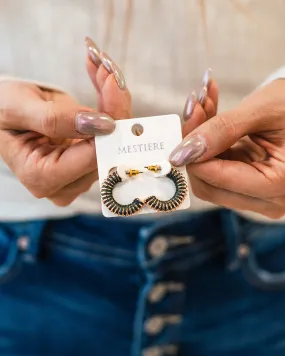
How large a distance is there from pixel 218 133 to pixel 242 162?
0.05 meters

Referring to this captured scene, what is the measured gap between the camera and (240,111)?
412mm

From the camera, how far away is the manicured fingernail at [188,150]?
395 millimetres

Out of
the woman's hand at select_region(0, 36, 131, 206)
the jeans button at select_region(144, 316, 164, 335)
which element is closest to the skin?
the woman's hand at select_region(0, 36, 131, 206)

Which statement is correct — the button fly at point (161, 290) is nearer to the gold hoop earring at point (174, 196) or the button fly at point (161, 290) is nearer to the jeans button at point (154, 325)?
the jeans button at point (154, 325)

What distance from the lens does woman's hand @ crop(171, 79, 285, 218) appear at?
0.40 meters

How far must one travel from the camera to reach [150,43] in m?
0.53

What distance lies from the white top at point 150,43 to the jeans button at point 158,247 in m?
0.15

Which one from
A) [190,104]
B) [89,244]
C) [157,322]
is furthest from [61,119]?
[157,322]

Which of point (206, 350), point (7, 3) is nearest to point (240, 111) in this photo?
point (7, 3)

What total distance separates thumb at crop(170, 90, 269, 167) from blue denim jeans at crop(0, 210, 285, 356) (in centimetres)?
18

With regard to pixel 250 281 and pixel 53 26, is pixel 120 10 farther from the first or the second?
pixel 250 281

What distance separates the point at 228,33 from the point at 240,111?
0.52ft

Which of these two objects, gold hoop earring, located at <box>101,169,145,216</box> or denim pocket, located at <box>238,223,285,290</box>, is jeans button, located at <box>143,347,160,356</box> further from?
gold hoop earring, located at <box>101,169,145,216</box>

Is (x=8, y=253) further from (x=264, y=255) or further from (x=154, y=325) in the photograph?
(x=264, y=255)
